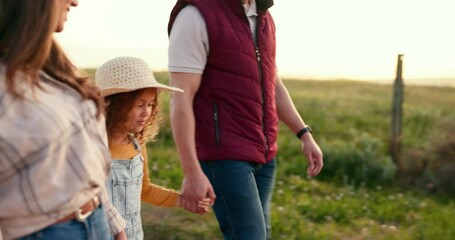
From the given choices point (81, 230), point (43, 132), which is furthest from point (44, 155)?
point (81, 230)

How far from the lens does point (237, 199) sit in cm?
297

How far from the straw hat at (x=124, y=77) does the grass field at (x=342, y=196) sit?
7.47 feet

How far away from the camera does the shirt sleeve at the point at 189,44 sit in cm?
287

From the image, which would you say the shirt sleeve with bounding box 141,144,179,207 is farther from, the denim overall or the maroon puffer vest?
the maroon puffer vest

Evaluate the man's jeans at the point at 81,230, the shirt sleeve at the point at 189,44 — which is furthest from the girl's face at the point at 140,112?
the man's jeans at the point at 81,230

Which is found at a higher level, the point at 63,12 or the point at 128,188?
the point at 63,12

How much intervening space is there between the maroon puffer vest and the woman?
88 cm

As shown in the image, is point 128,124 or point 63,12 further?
point 128,124

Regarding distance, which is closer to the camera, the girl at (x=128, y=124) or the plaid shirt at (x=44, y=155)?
the plaid shirt at (x=44, y=155)

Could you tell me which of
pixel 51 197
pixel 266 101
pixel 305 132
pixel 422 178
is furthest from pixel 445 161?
pixel 51 197

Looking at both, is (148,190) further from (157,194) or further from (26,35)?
(26,35)

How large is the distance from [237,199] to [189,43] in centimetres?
63

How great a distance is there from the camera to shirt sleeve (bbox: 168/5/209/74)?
287 centimetres

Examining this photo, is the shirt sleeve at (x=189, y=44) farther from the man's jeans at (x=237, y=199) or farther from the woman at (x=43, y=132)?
the woman at (x=43, y=132)
